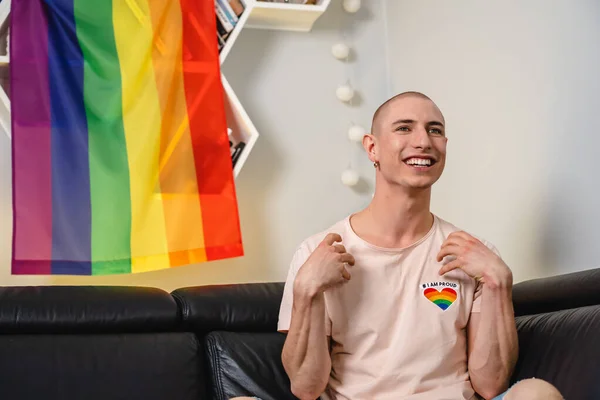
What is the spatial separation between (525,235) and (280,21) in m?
1.31

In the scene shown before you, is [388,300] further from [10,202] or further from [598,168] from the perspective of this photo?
[10,202]

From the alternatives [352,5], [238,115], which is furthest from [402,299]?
[352,5]

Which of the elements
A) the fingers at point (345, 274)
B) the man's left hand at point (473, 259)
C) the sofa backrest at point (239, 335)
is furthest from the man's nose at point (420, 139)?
the sofa backrest at point (239, 335)

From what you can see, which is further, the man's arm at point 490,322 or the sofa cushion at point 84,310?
the sofa cushion at point 84,310

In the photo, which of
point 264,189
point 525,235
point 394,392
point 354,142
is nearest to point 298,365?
point 394,392

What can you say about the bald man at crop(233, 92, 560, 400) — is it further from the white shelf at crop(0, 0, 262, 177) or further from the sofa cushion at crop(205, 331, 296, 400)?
the white shelf at crop(0, 0, 262, 177)

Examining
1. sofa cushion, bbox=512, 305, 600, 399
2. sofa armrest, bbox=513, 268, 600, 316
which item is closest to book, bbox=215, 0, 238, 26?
sofa armrest, bbox=513, 268, 600, 316

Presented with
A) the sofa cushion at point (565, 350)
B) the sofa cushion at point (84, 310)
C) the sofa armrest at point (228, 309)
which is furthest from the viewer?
the sofa armrest at point (228, 309)

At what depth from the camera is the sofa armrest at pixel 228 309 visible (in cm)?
239

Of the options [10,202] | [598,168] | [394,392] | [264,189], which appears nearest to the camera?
[394,392]

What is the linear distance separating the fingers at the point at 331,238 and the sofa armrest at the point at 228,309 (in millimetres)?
532

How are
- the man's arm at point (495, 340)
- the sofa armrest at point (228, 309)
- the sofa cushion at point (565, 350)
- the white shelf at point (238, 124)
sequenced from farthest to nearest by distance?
the white shelf at point (238, 124) → the sofa armrest at point (228, 309) → the man's arm at point (495, 340) → the sofa cushion at point (565, 350)

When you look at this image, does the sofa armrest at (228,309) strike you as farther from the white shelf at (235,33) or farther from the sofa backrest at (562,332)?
the white shelf at (235,33)

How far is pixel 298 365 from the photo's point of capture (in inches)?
76.1
